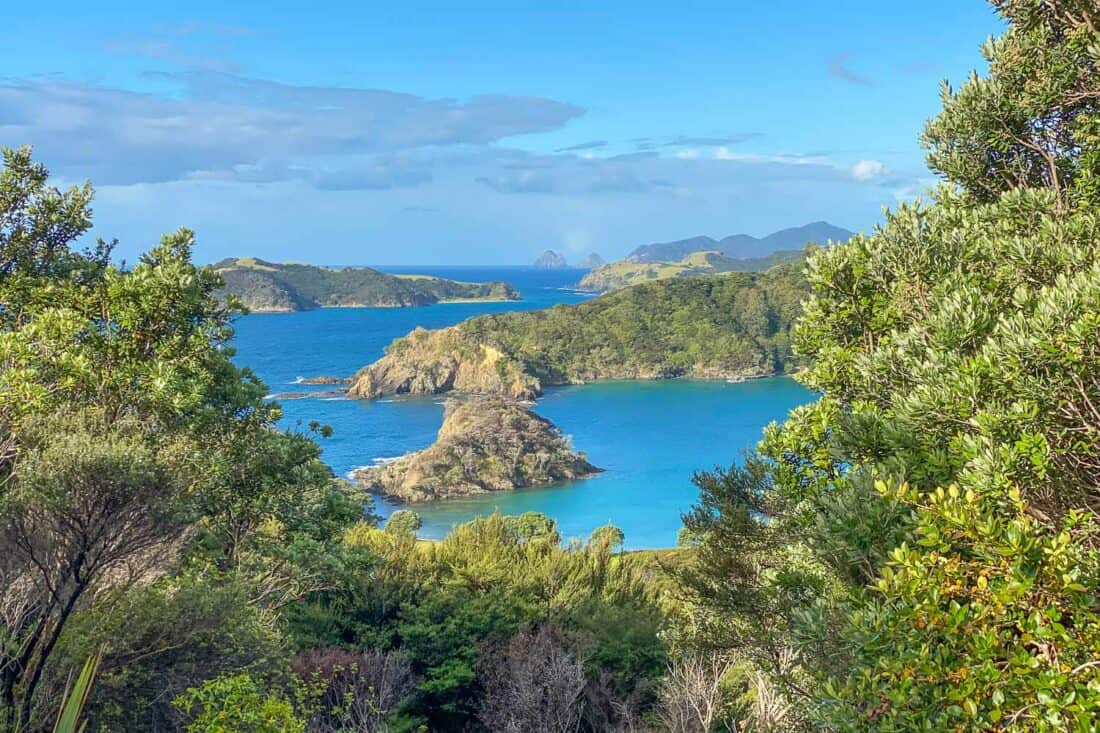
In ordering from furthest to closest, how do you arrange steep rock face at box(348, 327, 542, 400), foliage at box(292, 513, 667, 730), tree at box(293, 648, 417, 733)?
steep rock face at box(348, 327, 542, 400) → foliage at box(292, 513, 667, 730) → tree at box(293, 648, 417, 733)

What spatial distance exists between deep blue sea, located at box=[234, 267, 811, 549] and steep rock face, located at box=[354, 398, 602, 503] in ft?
5.39

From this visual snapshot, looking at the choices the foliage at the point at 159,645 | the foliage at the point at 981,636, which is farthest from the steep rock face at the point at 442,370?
the foliage at the point at 981,636

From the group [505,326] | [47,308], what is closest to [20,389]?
[47,308]

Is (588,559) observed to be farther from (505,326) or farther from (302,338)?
(302,338)

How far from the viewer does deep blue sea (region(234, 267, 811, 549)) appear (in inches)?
2311

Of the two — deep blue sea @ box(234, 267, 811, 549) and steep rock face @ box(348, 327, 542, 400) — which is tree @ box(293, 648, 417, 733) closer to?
deep blue sea @ box(234, 267, 811, 549)

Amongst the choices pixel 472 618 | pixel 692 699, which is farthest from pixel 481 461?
pixel 692 699

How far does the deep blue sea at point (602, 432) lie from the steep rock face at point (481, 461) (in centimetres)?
164

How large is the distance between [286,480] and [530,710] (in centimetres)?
639

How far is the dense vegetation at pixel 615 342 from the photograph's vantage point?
4146 inches

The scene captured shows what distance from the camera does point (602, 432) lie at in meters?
→ 84.4

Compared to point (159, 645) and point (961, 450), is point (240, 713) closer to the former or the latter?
point (159, 645)

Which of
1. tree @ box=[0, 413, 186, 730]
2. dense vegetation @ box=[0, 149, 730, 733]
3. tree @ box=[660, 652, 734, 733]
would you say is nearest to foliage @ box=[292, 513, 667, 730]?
dense vegetation @ box=[0, 149, 730, 733]

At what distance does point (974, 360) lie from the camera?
505 cm
